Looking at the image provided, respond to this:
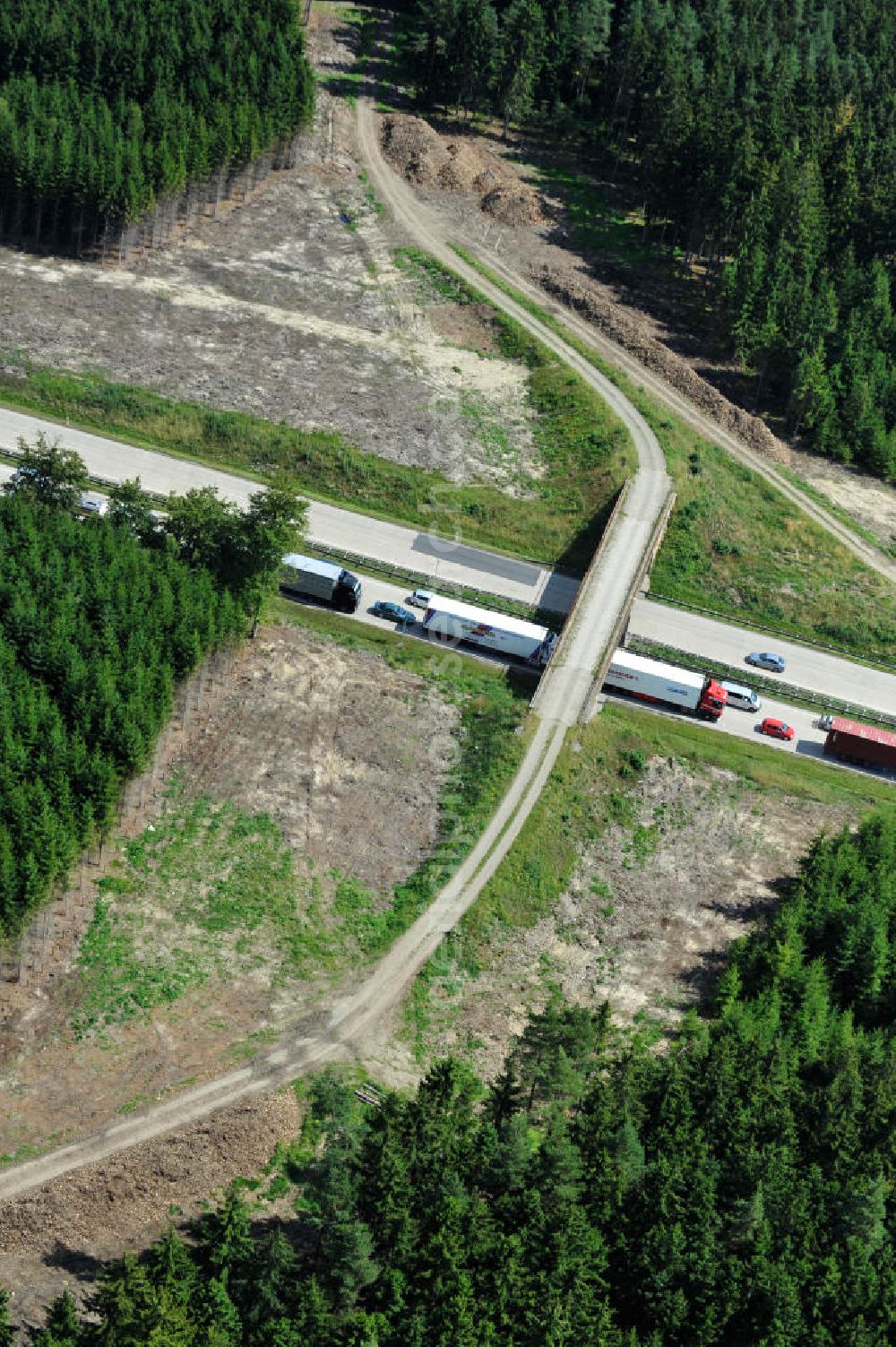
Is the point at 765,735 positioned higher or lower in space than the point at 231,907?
higher

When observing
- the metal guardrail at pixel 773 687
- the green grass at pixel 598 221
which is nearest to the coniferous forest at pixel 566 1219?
the metal guardrail at pixel 773 687

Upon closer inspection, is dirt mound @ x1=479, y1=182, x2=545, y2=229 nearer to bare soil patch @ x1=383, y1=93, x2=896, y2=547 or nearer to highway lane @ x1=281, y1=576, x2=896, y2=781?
bare soil patch @ x1=383, y1=93, x2=896, y2=547

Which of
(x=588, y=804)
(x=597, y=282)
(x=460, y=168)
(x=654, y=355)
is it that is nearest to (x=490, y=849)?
(x=588, y=804)

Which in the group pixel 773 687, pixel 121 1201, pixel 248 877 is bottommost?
pixel 121 1201

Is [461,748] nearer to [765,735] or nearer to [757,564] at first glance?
[765,735]

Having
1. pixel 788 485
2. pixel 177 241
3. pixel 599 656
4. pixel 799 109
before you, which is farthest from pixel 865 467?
pixel 177 241

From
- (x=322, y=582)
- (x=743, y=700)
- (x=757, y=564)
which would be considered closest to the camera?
(x=322, y=582)

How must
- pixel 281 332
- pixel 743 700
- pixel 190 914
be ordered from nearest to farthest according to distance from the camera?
pixel 190 914 < pixel 743 700 < pixel 281 332
